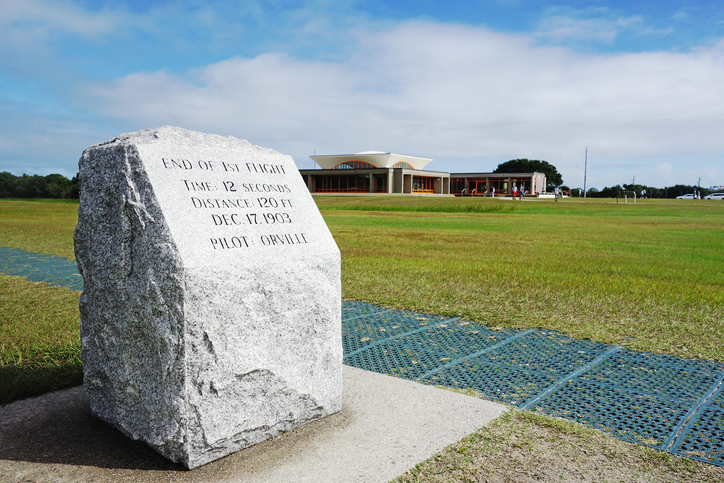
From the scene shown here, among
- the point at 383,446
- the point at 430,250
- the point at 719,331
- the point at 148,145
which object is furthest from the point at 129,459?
the point at 430,250

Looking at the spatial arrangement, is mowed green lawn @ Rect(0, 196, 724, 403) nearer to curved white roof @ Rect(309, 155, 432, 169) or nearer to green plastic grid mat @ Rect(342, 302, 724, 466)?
green plastic grid mat @ Rect(342, 302, 724, 466)

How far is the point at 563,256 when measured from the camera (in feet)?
38.3

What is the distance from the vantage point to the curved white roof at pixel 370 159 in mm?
68438

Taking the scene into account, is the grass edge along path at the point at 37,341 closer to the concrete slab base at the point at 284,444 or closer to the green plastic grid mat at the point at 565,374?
the concrete slab base at the point at 284,444

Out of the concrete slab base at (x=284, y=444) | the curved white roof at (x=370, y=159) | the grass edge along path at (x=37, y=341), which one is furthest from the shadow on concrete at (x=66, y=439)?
the curved white roof at (x=370, y=159)

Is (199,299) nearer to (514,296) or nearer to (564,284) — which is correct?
(514,296)

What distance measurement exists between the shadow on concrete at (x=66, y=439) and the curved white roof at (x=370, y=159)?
2560 inches

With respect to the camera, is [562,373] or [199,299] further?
[562,373]

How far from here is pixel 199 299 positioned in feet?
9.20

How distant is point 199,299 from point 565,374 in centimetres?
312

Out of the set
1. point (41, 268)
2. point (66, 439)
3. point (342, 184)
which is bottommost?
point (66, 439)

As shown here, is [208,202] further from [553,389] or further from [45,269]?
[45,269]

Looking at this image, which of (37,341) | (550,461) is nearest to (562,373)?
(550,461)

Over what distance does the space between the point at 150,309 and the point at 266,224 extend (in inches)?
35.0
